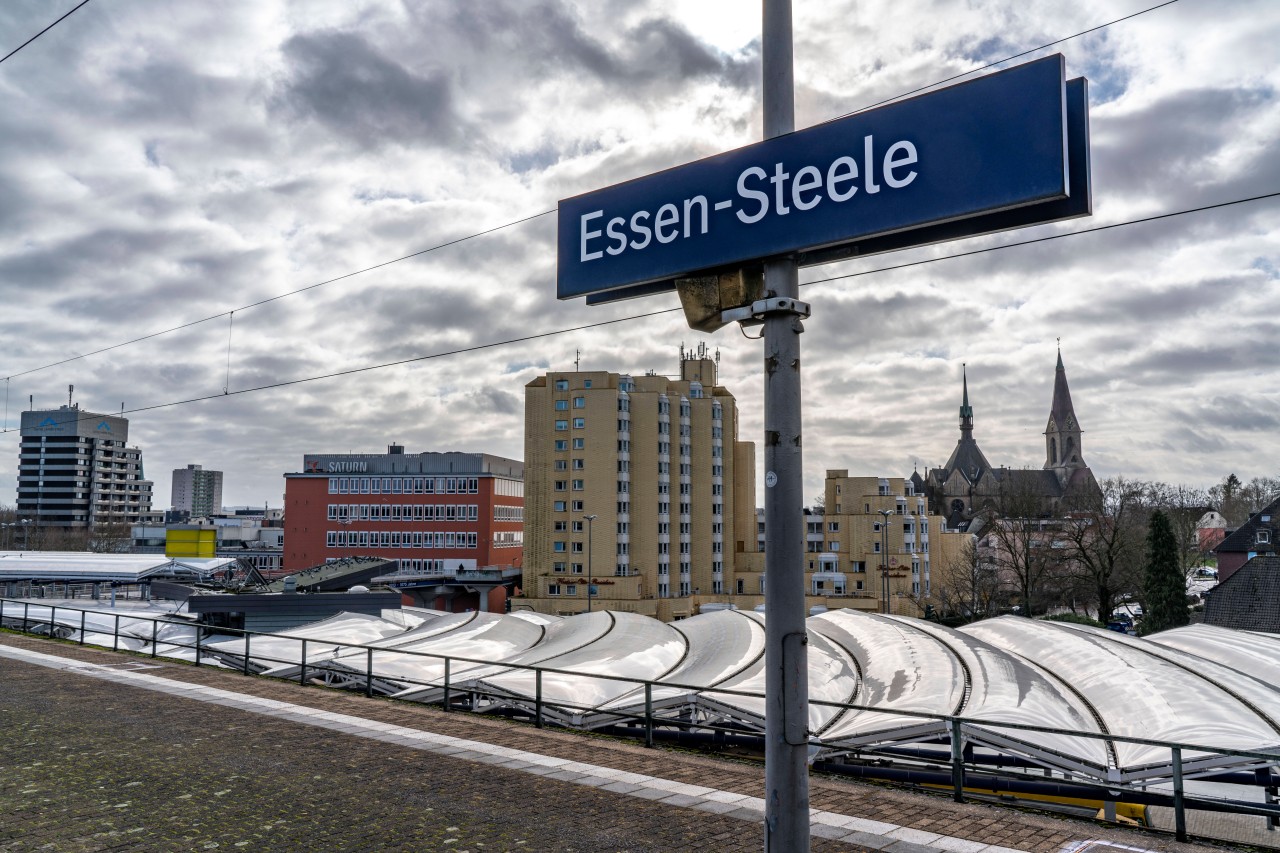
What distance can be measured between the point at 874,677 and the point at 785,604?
18.9m

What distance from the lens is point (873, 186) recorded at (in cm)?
540

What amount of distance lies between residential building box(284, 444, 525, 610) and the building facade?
0.10 m

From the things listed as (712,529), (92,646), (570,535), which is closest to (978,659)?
(92,646)

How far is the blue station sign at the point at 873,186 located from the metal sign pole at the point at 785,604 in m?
0.63

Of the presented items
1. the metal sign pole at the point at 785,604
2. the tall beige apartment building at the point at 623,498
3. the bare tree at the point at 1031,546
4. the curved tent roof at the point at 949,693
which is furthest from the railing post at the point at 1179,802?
the tall beige apartment building at the point at 623,498

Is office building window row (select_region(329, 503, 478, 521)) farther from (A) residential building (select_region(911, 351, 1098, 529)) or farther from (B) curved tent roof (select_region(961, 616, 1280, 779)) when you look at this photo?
(A) residential building (select_region(911, 351, 1098, 529))

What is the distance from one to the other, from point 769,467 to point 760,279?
52.5 inches

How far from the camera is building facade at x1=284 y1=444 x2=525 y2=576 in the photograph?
3627 inches

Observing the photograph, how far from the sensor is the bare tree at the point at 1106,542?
59.6m

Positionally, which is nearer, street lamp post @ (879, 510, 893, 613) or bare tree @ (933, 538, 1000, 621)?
bare tree @ (933, 538, 1000, 621)

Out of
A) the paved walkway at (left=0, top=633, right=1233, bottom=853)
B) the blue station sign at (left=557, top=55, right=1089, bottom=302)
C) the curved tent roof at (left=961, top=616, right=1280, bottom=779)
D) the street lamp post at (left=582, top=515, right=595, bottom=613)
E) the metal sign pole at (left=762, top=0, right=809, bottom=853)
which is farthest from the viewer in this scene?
the street lamp post at (left=582, top=515, right=595, bottom=613)

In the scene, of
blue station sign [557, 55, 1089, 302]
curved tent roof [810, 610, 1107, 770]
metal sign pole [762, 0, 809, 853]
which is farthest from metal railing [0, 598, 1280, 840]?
blue station sign [557, 55, 1089, 302]

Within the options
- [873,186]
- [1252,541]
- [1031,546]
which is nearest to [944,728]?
[873,186]

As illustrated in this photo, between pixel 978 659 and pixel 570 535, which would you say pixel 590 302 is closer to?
pixel 978 659
